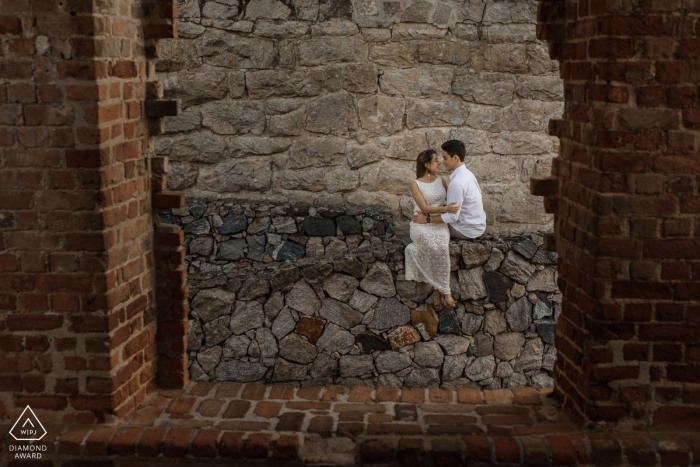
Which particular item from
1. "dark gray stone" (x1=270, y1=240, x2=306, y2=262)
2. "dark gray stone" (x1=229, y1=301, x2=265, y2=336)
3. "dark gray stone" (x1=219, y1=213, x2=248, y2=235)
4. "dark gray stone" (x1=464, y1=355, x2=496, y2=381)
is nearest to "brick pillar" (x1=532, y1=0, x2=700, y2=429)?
"dark gray stone" (x1=464, y1=355, x2=496, y2=381)

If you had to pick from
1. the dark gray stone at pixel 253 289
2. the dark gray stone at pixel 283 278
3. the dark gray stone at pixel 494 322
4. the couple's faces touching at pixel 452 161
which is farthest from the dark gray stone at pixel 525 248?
the dark gray stone at pixel 253 289

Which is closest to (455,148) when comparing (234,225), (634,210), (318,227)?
(318,227)

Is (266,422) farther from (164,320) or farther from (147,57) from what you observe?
(147,57)

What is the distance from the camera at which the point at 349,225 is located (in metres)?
7.32

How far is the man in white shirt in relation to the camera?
676cm

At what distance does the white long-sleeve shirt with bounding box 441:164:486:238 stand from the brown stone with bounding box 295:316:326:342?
139 centimetres

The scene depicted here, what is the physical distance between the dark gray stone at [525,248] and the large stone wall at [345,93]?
1435mm

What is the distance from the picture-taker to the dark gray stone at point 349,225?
23.9 feet

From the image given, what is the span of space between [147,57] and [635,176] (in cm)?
217

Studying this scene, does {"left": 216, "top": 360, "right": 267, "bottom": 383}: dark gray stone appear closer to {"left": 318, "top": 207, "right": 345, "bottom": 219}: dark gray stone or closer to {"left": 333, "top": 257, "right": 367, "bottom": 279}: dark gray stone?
{"left": 333, "top": 257, "right": 367, "bottom": 279}: dark gray stone

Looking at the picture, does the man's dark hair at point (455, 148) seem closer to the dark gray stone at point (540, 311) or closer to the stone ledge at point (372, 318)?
the stone ledge at point (372, 318)

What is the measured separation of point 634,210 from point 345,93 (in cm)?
470

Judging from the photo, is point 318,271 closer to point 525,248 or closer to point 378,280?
point 378,280

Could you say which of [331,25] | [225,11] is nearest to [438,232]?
[331,25]
